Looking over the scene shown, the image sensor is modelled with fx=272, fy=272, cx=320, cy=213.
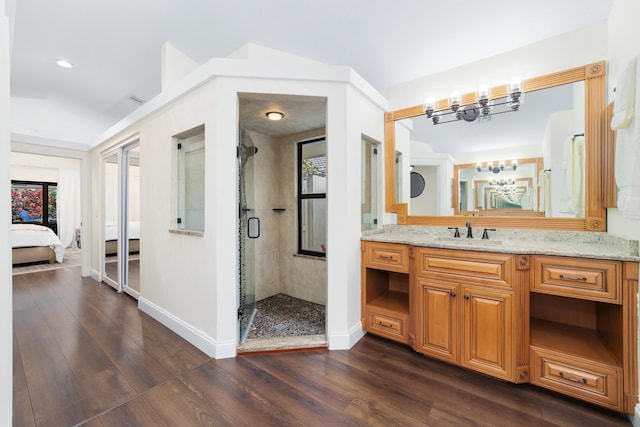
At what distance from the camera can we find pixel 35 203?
7379mm

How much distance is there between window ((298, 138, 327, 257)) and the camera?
3369 mm

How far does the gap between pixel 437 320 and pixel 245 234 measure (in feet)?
5.86

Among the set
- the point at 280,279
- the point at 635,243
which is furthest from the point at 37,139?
the point at 635,243

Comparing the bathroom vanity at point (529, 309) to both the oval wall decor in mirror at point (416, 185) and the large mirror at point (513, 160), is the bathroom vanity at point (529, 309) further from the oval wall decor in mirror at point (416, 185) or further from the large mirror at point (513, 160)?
the oval wall decor in mirror at point (416, 185)

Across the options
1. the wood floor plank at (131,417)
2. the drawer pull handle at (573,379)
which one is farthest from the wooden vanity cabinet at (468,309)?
the wood floor plank at (131,417)

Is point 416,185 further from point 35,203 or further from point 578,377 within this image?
point 35,203

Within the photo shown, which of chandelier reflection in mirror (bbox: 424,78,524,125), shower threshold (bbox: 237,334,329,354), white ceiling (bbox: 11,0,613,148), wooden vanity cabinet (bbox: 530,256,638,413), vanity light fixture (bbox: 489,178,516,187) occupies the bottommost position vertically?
shower threshold (bbox: 237,334,329,354)

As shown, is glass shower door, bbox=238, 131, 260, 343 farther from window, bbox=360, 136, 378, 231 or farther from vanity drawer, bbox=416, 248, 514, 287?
vanity drawer, bbox=416, 248, 514, 287

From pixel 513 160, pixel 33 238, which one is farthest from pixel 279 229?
pixel 33 238

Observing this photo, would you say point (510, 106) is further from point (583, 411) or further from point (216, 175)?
point (216, 175)

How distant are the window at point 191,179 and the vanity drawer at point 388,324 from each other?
1690 mm

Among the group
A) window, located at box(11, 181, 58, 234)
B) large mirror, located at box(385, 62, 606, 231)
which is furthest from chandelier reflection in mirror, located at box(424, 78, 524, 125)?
window, located at box(11, 181, 58, 234)

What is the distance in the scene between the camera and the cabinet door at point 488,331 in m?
1.72

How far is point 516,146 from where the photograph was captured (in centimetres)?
231
